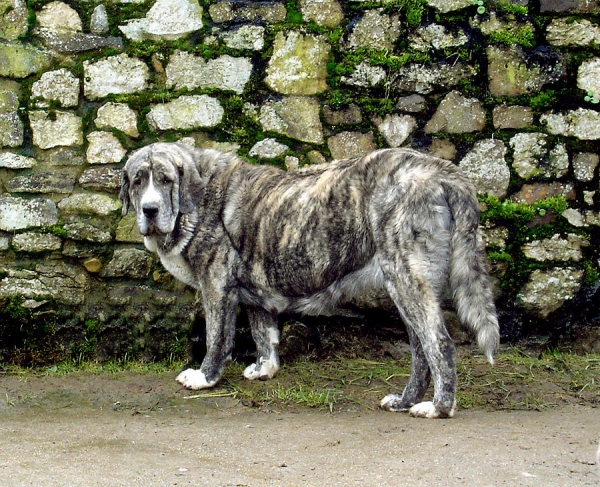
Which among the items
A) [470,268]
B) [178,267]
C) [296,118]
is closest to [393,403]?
[470,268]

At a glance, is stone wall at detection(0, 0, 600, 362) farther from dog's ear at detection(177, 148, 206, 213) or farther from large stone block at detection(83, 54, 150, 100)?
dog's ear at detection(177, 148, 206, 213)

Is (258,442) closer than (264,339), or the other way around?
(258,442)

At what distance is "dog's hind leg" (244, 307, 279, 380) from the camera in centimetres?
500

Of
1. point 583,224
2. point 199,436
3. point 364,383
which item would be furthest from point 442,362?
point 583,224

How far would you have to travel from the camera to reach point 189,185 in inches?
190

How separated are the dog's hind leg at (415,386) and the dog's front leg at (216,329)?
109cm

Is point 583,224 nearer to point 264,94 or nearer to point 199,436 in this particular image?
point 264,94

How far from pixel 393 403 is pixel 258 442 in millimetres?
1000

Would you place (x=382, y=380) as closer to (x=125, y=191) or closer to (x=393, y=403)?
(x=393, y=403)

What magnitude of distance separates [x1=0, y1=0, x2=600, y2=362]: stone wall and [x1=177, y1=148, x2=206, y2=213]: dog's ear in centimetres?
55

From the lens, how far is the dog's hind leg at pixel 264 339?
5.00 m

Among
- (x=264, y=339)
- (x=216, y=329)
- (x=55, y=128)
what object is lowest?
(x=264, y=339)

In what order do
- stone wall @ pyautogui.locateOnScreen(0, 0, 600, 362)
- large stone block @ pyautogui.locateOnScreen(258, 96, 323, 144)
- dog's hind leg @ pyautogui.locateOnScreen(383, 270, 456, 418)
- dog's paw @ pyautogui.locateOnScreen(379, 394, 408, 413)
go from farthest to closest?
large stone block @ pyautogui.locateOnScreen(258, 96, 323, 144) < stone wall @ pyautogui.locateOnScreen(0, 0, 600, 362) < dog's paw @ pyautogui.locateOnScreen(379, 394, 408, 413) < dog's hind leg @ pyautogui.locateOnScreen(383, 270, 456, 418)

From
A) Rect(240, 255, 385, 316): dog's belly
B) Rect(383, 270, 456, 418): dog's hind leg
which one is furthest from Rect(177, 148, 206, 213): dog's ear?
Rect(383, 270, 456, 418): dog's hind leg
